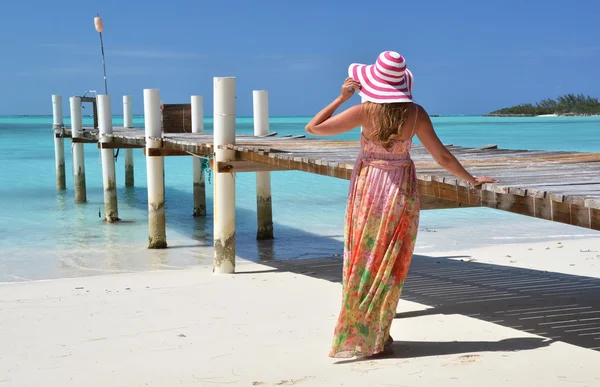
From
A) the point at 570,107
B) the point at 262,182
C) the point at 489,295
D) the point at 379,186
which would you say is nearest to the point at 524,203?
the point at 379,186

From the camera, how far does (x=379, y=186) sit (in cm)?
466

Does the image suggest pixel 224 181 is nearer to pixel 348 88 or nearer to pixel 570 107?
pixel 348 88

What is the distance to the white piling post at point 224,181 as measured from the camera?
8.84 m

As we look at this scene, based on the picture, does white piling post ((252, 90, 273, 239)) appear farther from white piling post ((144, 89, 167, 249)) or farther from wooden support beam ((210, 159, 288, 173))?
wooden support beam ((210, 159, 288, 173))

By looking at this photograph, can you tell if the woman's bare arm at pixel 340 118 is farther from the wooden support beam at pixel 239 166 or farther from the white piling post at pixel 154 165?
the white piling post at pixel 154 165

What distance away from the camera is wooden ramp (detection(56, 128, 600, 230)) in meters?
4.30

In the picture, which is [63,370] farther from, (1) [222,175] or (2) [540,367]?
(1) [222,175]

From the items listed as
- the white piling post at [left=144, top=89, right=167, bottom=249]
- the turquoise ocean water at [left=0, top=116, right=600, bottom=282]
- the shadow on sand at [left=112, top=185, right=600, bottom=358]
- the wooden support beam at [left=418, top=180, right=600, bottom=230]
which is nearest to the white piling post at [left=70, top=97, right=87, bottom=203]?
the turquoise ocean water at [left=0, top=116, right=600, bottom=282]

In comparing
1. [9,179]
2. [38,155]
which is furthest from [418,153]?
[38,155]

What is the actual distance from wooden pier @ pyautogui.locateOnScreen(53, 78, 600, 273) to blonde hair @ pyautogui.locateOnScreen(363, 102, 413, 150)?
63cm

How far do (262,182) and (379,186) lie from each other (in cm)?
735

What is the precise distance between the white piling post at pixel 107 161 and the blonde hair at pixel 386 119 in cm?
999

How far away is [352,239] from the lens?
4715mm

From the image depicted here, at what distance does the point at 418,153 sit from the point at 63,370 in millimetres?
3795
